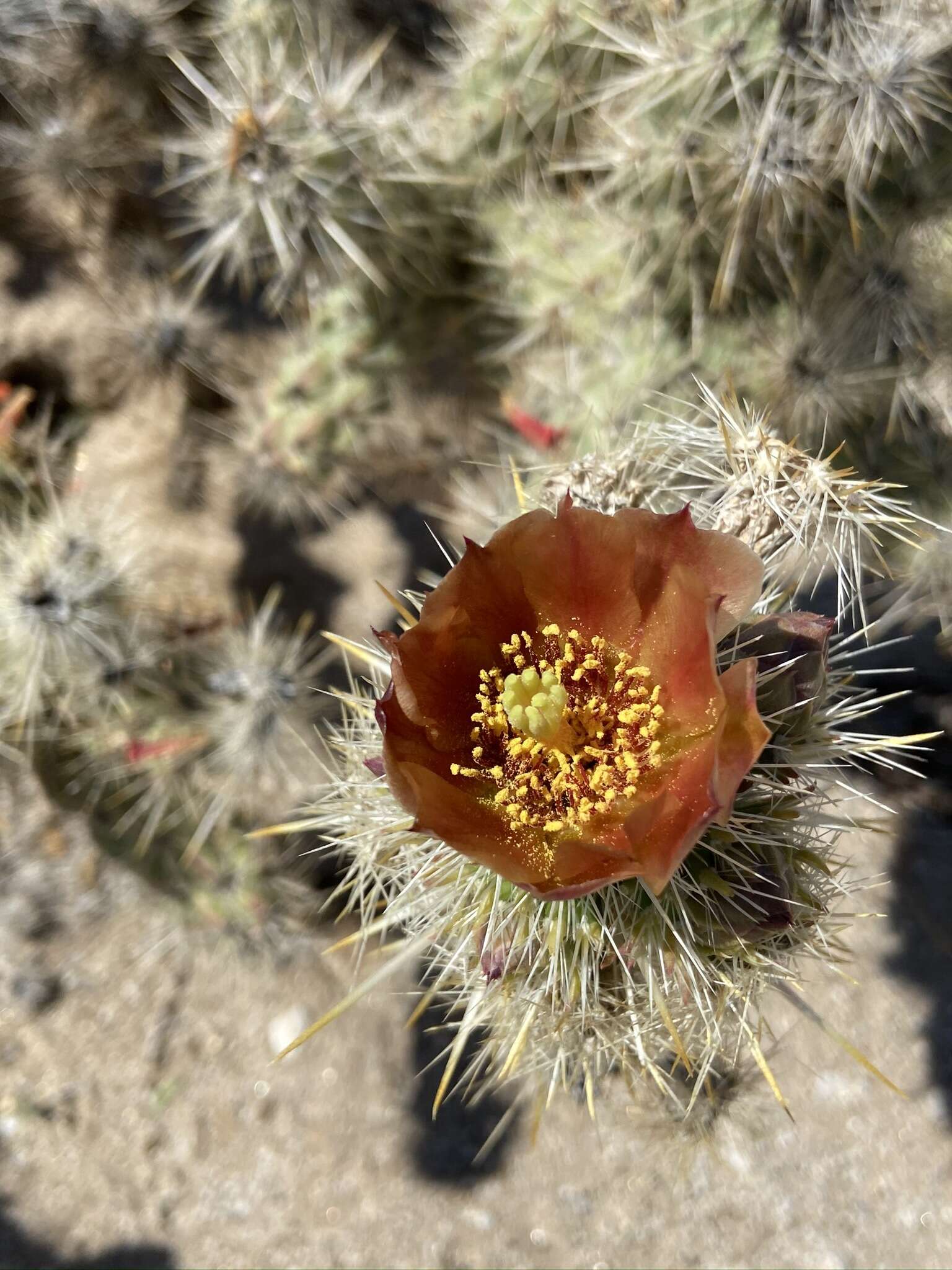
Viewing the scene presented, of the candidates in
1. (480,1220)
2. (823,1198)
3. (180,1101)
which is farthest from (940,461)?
(180,1101)

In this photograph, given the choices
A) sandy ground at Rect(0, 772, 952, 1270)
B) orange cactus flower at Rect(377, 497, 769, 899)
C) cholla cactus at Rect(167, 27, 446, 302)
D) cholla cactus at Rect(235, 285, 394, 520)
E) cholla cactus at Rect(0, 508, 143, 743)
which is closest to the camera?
orange cactus flower at Rect(377, 497, 769, 899)

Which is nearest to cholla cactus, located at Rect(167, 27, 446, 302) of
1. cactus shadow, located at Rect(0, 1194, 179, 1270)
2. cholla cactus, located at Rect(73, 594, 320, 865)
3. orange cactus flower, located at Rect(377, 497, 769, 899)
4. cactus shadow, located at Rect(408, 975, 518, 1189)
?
cholla cactus, located at Rect(73, 594, 320, 865)

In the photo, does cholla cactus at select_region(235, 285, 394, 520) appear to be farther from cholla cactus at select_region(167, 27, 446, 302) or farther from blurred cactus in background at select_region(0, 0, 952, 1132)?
cholla cactus at select_region(167, 27, 446, 302)

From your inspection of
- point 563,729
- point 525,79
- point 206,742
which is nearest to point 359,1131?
point 206,742

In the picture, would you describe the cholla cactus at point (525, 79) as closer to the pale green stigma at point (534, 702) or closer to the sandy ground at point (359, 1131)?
the pale green stigma at point (534, 702)

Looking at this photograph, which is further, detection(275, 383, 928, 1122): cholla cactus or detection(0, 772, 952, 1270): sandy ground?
detection(0, 772, 952, 1270): sandy ground

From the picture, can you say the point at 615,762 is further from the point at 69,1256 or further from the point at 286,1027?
the point at 69,1256
